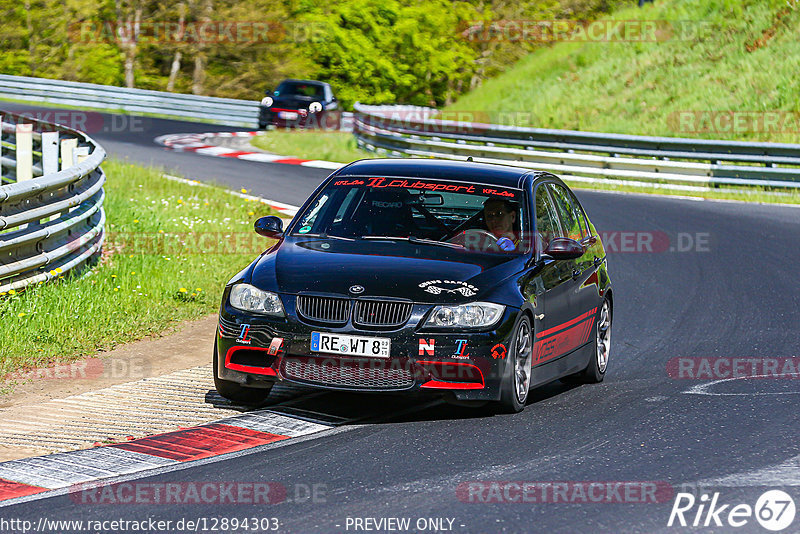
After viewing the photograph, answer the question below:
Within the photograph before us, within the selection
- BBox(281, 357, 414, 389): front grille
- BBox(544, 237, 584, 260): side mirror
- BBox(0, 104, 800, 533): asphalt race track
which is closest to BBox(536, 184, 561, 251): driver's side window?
BBox(544, 237, 584, 260): side mirror

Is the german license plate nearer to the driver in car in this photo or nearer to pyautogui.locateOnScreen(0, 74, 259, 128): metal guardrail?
the driver in car

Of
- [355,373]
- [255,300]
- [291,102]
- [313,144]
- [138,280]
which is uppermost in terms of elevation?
[255,300]

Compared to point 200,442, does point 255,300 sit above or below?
above

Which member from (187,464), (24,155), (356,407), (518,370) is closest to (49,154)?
(24,155)

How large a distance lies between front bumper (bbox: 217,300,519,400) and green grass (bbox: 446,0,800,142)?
2174 centimetres

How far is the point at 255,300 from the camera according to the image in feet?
24.1

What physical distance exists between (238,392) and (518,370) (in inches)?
68.3

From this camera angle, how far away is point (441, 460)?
20.9ft

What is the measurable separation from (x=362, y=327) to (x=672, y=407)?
221 cm

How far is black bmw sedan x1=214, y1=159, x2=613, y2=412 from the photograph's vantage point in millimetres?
7090

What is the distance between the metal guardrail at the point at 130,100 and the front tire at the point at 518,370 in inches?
1250

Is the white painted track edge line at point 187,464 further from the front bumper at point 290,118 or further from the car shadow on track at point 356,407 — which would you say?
the front bumper at point 290,118

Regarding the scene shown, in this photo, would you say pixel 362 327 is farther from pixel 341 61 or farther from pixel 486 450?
pixel 341 61

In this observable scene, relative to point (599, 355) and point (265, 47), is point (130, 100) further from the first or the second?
point (599, 355)
